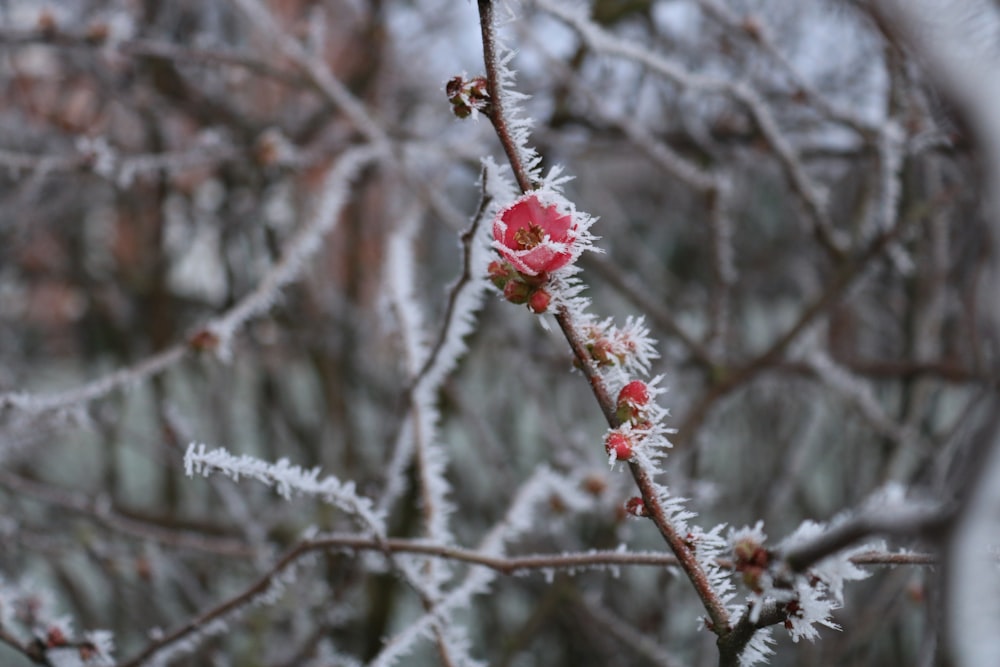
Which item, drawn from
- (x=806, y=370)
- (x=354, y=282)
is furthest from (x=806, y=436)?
(x=354, y=282)

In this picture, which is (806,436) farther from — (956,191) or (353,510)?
(353,510)

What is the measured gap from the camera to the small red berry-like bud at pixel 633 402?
28.0 inches

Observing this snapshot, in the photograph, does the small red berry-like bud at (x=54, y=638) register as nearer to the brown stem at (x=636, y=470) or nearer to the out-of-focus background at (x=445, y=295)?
the out-of-focus background at (x=445, y=295)

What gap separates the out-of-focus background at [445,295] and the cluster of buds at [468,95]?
0.41 m

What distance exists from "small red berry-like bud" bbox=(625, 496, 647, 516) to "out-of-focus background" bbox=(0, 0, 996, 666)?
0.46 meters

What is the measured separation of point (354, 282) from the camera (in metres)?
2.91

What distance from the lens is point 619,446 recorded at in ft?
2.23

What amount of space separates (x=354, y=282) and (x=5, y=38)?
142 cm

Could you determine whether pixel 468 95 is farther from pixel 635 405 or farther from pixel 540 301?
pixel 635 405

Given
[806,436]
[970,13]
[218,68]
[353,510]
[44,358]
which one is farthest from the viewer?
[44,358]

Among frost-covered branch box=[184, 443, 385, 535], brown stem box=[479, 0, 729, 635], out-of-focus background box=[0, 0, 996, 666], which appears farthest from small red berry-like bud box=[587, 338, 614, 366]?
out-of-focus background box=[0, 0, 996, 666]

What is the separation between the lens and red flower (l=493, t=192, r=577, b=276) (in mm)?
663

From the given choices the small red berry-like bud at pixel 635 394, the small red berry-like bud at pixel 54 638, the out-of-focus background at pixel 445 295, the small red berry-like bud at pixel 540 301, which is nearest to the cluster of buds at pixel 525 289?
the small red berry-like bud at pixel 540 301

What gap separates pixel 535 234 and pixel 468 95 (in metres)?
0.12
